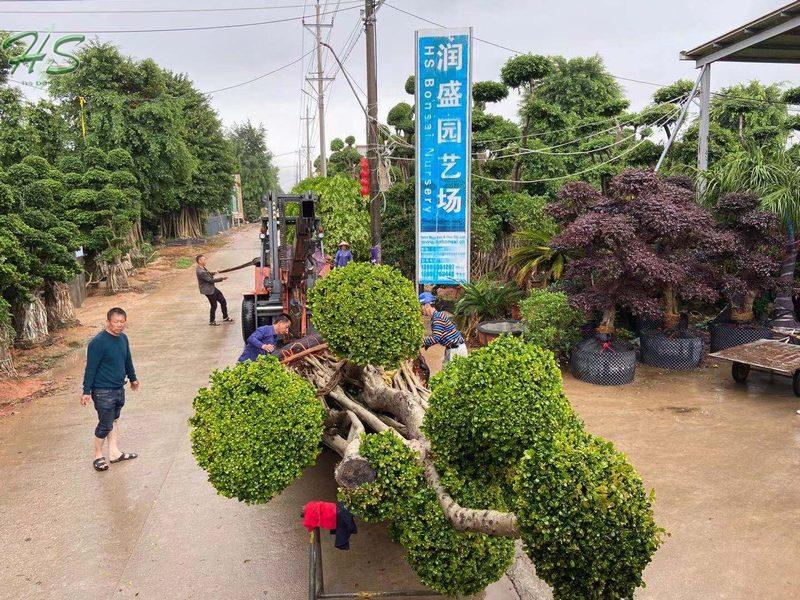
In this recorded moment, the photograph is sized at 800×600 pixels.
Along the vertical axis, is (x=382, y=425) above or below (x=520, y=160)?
below

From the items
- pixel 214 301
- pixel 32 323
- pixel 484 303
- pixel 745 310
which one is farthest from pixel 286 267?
pixel 745 310

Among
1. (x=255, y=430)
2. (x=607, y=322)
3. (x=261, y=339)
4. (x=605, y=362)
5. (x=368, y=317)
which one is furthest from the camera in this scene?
(x=607, y=322)

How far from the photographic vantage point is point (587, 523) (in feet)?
8.40

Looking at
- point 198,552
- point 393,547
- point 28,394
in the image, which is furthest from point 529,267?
point 28,394

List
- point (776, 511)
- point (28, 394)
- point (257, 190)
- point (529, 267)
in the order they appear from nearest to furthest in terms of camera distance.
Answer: point (776, 511), point (28, 394), point (529, 267), point (257, 190)

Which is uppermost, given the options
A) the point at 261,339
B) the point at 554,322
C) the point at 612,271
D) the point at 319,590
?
the point at 612,271

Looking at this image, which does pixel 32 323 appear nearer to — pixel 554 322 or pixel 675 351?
pixel 554 322

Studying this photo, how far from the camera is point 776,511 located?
5.23 m

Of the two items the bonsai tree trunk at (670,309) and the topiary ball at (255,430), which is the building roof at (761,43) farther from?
the topiary ball at (255,430)

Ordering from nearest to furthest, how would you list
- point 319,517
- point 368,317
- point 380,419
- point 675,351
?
point 319,517
point 368,317
point 380,419
point 675,351

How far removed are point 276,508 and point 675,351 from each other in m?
6.79

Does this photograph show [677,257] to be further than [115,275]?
No

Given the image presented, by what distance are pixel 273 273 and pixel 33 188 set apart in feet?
16.0

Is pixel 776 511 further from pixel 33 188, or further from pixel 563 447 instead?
pixel 33 188
